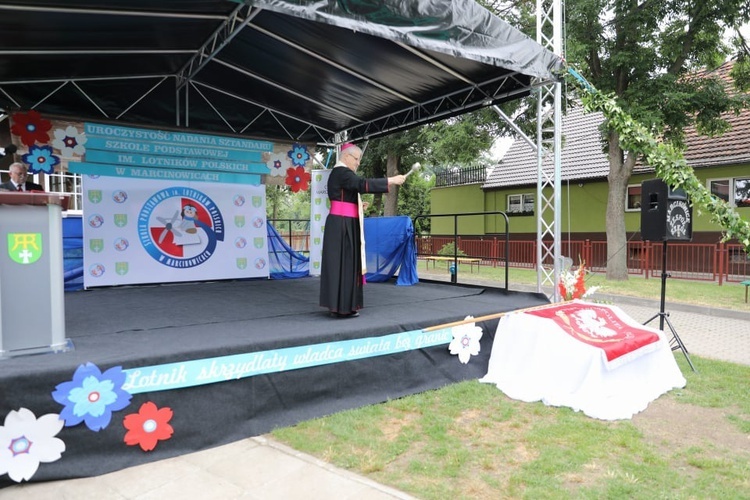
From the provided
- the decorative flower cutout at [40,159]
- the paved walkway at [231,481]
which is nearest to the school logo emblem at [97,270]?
the decorative flower cutout at [40,159]

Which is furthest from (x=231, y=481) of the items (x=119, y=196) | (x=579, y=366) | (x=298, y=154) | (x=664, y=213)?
(x=298, y=154)

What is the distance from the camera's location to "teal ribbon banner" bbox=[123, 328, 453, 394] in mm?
2803

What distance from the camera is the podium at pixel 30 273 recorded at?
2.62 meters

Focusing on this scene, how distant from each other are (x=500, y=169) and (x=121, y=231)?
54.8ft

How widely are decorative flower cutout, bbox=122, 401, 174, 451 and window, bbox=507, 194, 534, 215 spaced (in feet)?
56.4

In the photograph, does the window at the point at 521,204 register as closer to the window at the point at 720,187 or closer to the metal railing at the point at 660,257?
the metal railing at the point at 660,257

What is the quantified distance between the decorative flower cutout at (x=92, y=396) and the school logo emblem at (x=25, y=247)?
2.20 feet

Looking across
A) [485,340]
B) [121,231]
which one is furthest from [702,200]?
[121,231]

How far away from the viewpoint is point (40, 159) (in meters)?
6.08

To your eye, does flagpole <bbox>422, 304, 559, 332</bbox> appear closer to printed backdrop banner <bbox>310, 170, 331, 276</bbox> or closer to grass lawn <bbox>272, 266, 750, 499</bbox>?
grass lawn <bbox>272, 266, 750, 499</bbox>

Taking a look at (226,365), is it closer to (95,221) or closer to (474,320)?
(474,320)

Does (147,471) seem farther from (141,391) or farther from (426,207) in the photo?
(426,207)

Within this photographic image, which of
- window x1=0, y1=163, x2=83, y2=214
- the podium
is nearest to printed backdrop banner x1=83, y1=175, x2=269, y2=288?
window x1=0, y1=163, x2=83, y2=214

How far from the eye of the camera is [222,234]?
722 centimetres
